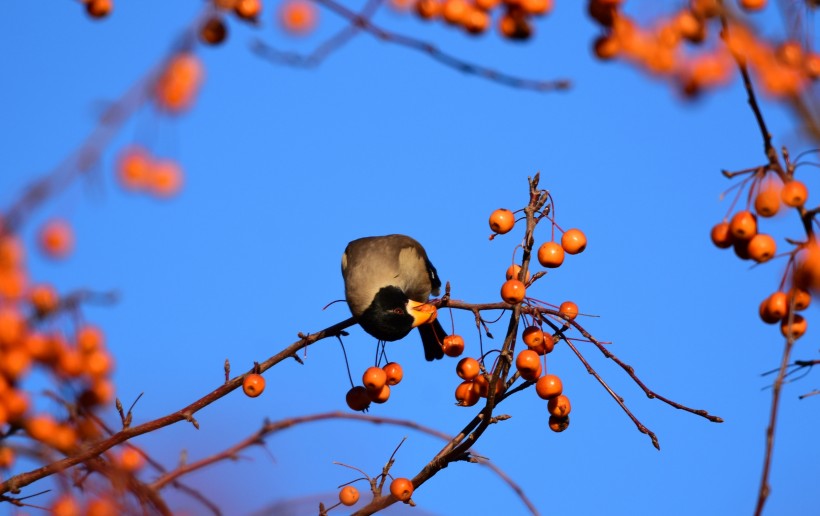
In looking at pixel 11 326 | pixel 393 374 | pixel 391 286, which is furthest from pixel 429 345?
pixel 11 326

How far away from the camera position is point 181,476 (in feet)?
10.1

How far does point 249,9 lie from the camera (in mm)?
2730

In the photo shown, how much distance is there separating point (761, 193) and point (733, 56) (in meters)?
0.67

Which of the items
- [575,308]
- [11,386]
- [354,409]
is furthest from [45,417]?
[575,308]

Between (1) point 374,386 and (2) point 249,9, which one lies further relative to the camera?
(1) point 374,386

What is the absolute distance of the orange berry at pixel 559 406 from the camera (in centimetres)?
366

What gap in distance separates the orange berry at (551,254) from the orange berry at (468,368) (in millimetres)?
485

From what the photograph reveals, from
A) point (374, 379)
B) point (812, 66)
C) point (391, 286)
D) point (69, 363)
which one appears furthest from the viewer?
point (391, 286)

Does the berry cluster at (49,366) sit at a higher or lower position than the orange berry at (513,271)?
lower

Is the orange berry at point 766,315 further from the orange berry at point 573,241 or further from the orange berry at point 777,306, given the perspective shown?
the orange berry at point 573,241

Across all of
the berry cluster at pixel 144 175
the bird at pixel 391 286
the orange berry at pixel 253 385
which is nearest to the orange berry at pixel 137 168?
the berry cluster at pixel 144 175

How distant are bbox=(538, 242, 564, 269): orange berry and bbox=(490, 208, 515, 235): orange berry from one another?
0.23 metres

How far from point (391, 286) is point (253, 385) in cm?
216

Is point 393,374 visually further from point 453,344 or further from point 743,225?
point 743,225
